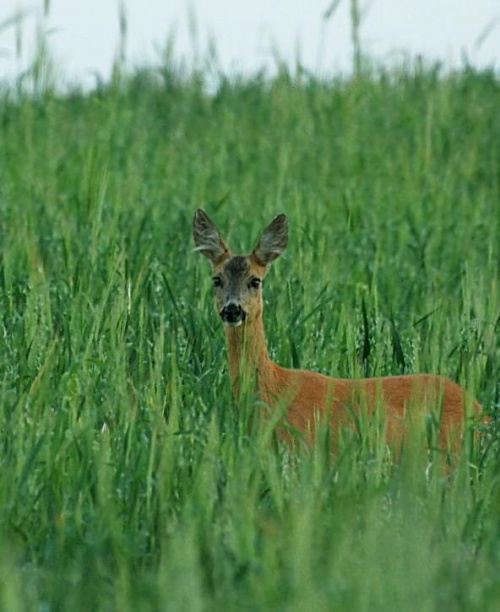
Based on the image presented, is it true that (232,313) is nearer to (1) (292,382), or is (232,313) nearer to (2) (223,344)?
(1) (292,382)

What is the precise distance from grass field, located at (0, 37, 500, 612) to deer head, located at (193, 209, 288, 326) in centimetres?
29

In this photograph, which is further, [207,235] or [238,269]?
[207,235]

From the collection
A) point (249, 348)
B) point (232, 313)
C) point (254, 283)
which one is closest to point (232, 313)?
A: point (232, 313)

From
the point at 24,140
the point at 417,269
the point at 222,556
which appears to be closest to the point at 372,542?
the point at 222,556

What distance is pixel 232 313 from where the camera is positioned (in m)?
5.50

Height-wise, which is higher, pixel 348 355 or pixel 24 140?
pixel 24 140

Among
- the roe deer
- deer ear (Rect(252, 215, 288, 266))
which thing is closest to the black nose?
the roe deer

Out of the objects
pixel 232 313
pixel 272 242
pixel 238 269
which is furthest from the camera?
pixel 272 242

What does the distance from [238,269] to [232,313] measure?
300 millimetres

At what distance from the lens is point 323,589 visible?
3377 mm

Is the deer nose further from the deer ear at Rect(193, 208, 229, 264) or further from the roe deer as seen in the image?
the deer ear at Rect(193, 208, 229, 264)

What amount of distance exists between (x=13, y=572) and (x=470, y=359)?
2.47 m

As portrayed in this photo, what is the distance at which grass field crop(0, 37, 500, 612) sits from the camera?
3.61 metres

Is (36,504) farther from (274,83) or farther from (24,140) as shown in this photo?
(274,83)
